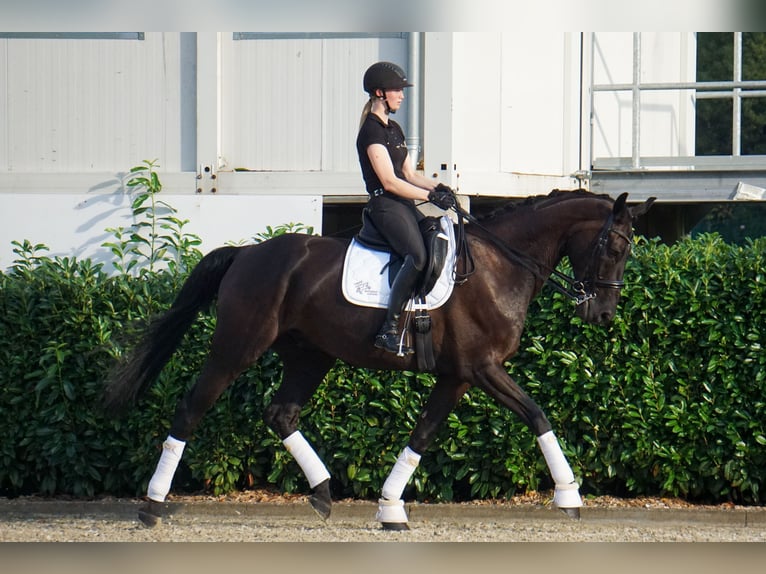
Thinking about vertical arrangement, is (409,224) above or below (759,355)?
above

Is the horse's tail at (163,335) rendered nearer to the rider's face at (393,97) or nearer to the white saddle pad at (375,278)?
the white saddle pad at (375,278)

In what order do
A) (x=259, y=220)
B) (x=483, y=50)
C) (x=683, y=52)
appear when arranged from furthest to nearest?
1. (x=683, y=52)
2. (x=483, y=50)
3. (x=259, y=220)

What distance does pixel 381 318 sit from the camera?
6.61 m

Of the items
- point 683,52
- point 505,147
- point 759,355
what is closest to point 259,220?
point 505,147

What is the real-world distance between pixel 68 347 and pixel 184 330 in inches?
51.8

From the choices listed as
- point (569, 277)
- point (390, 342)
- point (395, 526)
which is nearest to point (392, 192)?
point (390, 342)

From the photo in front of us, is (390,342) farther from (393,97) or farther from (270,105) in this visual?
(270,105)

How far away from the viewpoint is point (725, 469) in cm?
763

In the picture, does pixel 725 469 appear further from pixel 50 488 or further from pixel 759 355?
pixel 50 488

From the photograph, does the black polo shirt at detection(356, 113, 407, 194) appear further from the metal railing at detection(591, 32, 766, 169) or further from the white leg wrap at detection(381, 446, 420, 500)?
the metal railing at detection(591, 32, 766, 169)

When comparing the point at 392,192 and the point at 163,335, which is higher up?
the point at 392,192

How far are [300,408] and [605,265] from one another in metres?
2.23

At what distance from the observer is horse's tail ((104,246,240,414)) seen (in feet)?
23.5

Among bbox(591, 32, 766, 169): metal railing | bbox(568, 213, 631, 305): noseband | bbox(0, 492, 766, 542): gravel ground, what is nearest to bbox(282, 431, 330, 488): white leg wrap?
bbox(0, 492, 766, 542): gravel ground
